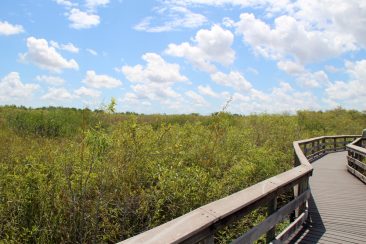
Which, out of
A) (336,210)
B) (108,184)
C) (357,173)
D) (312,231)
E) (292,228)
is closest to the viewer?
(292,228)

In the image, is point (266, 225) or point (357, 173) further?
point (357, 173)

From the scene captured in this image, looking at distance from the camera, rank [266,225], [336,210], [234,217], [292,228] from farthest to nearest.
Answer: [336,210] → [292,228] → [266,225] → [234,217]

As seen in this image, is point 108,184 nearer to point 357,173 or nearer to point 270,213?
point 270,213

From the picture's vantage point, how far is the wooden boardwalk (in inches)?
220

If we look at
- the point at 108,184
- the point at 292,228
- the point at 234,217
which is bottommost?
the point at 292,228

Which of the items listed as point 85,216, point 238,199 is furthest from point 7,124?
point 238,199

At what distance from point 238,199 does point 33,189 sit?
194 inches

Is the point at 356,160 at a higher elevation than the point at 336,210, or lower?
higher

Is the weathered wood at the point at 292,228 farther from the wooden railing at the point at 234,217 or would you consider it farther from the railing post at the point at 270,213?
the railing post at the point at 270,213

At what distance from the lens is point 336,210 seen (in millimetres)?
7297

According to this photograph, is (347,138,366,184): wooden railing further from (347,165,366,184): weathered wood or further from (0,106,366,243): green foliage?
(0,106,366,243): green foliage

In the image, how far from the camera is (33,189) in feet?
23.2

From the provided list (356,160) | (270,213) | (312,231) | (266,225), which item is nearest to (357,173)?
(356,160)

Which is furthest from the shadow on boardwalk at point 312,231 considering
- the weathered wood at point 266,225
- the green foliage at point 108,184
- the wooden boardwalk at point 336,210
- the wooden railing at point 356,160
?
the wooden railing at point 356,160
